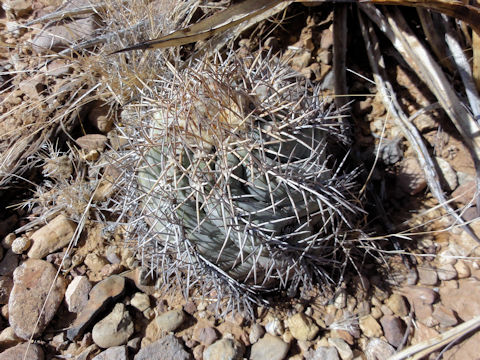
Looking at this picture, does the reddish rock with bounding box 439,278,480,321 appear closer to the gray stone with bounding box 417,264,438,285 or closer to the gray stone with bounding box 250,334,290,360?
the gray stone with bounding box 417,264,438,285

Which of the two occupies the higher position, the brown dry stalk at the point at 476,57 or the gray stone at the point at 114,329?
the brown dry stalk at the point at 476,57

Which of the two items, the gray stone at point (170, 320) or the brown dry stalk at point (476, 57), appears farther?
the brown dry stalk at point (476, 57)

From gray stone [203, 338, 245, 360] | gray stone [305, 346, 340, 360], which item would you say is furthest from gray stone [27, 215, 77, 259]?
gray stone [305, 346, 340, 360]

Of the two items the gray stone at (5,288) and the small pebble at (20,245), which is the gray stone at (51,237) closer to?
the small pebble at (20,245)

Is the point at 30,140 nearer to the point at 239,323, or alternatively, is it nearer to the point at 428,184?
the point at 239,323

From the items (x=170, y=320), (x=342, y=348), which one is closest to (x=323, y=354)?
(x=342, y=348)

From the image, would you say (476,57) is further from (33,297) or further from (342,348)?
(33,297)

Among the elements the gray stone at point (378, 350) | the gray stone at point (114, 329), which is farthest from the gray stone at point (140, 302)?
the gray stone at point (378, 350)
